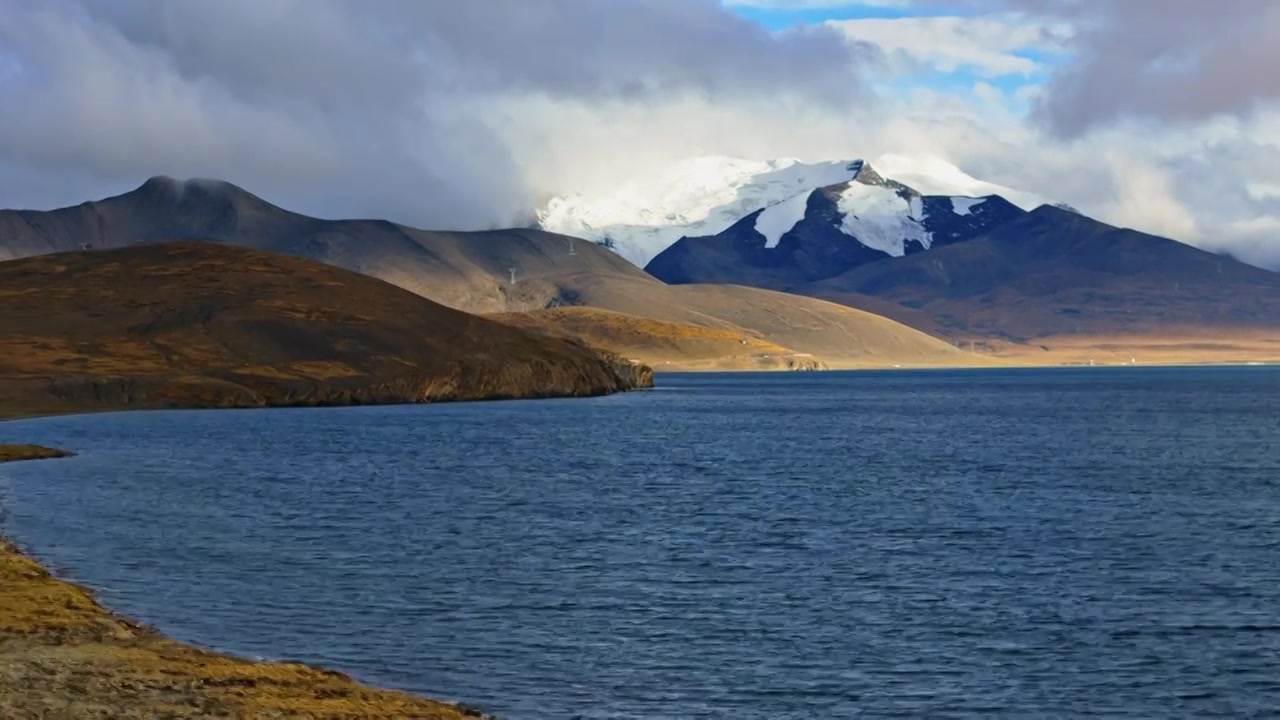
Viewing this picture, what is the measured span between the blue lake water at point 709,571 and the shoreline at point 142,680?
2.18m

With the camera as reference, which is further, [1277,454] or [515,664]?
[1277,454]

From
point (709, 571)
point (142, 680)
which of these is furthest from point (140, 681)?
point (709, 571)

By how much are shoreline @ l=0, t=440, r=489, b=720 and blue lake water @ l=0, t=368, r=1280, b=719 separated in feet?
7.14

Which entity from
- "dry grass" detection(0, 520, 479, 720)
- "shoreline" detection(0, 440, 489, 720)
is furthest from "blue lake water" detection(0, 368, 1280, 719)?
"dry grass" detection(0, 520, 479, 720)

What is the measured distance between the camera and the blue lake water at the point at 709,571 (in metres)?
34.8

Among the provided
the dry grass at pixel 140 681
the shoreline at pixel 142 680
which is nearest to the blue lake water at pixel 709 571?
the shoreline at pixel 142 680

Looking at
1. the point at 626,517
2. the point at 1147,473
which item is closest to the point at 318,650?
the point at 626,517

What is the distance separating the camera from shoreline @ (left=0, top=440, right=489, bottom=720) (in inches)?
1088

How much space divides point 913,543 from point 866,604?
14518mm

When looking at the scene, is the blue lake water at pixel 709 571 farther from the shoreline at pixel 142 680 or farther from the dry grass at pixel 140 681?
the dry grass at pixel 140 681

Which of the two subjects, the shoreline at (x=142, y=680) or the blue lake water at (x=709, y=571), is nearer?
the shoreline at (x=142, y=680)

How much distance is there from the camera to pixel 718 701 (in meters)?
33.0

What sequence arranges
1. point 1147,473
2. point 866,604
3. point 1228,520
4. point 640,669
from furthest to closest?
point 1147,473 < point 1228,520 < point 866,604 < point 640,669

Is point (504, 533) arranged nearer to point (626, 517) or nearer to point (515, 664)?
point (626, 517)
